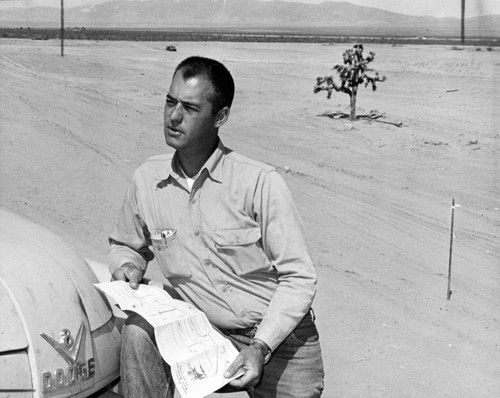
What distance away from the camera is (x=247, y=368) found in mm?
2758

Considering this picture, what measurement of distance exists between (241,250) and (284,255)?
162mm

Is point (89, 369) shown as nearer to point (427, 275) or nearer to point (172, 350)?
point (172, 350)

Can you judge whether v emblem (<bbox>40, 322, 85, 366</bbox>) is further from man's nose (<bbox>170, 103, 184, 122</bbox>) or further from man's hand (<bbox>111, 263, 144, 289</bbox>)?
man's nose (<bbox>170, 103, 184, 122</bbox>)

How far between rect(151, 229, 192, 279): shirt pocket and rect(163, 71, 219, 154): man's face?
1.08 ft

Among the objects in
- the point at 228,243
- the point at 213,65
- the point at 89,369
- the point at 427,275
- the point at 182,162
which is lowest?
the point at 427,275

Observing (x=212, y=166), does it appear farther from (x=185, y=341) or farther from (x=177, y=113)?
(x=185, y=341)

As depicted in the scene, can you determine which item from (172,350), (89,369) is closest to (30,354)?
(89,369)

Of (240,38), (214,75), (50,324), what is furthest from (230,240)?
(240,38)

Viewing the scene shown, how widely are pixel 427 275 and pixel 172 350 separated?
3.91 m

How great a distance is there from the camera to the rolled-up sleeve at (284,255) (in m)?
2.89

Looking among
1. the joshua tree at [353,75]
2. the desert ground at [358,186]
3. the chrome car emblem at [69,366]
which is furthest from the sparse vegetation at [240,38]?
the chrome car emblem at [69,366]

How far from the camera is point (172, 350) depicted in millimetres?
2781

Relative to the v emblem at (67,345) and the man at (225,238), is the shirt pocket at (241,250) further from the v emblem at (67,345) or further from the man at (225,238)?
the v emblem at (67,345)

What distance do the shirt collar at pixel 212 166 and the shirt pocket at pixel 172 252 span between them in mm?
219
